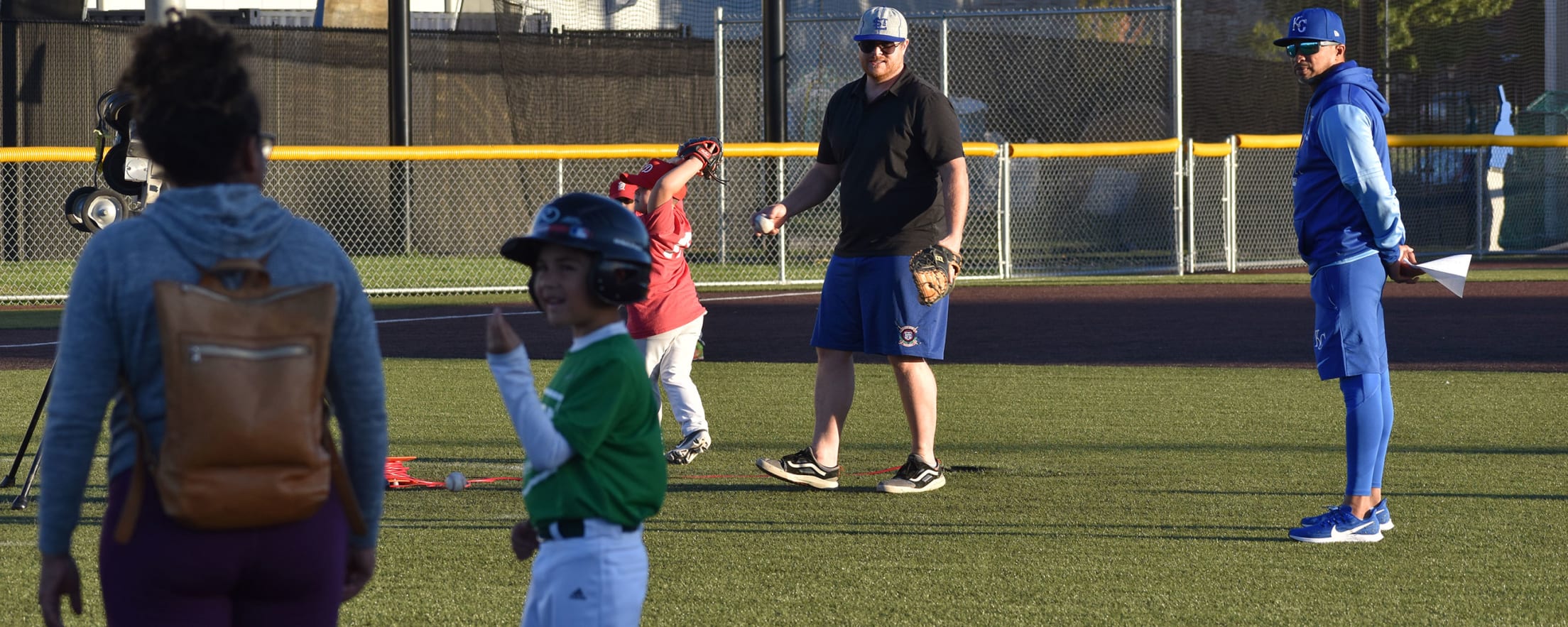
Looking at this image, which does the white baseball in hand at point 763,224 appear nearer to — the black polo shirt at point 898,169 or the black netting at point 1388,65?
the black polo shirt at point 898,169

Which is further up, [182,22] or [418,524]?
[182,22]

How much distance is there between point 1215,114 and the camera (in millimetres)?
22891

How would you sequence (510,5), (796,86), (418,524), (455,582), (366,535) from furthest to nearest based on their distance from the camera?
(510,5), (796,86), (418,524), (455,582), (366,535)

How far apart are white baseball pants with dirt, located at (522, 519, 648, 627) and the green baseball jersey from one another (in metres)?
0.04

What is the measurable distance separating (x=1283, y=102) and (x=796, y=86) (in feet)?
22.6

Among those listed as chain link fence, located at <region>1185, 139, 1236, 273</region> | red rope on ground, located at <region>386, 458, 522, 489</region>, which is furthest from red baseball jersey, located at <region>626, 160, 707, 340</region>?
chain link fence, located at <region>1185, 139, 1236, 273</region>

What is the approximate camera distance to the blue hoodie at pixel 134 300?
2.52 m

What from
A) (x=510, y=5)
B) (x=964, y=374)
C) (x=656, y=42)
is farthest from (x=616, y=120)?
(x=964, y=374)

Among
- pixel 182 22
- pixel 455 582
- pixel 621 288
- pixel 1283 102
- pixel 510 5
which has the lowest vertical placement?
pixel 455 582

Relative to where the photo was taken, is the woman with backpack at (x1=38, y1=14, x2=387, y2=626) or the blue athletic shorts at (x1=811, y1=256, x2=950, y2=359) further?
the blue athletic shorts at (x1=811, y1=256, x2=950, y2=359)

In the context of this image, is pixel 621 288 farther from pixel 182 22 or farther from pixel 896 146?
pixel 896 146

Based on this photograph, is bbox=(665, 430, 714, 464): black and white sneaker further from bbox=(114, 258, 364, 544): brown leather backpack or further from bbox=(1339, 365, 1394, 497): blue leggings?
bbox=(114, 258, 364, 544): brown leather backpack

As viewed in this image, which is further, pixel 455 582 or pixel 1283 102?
pixel 1283 102

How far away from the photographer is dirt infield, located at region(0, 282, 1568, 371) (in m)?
12.3
